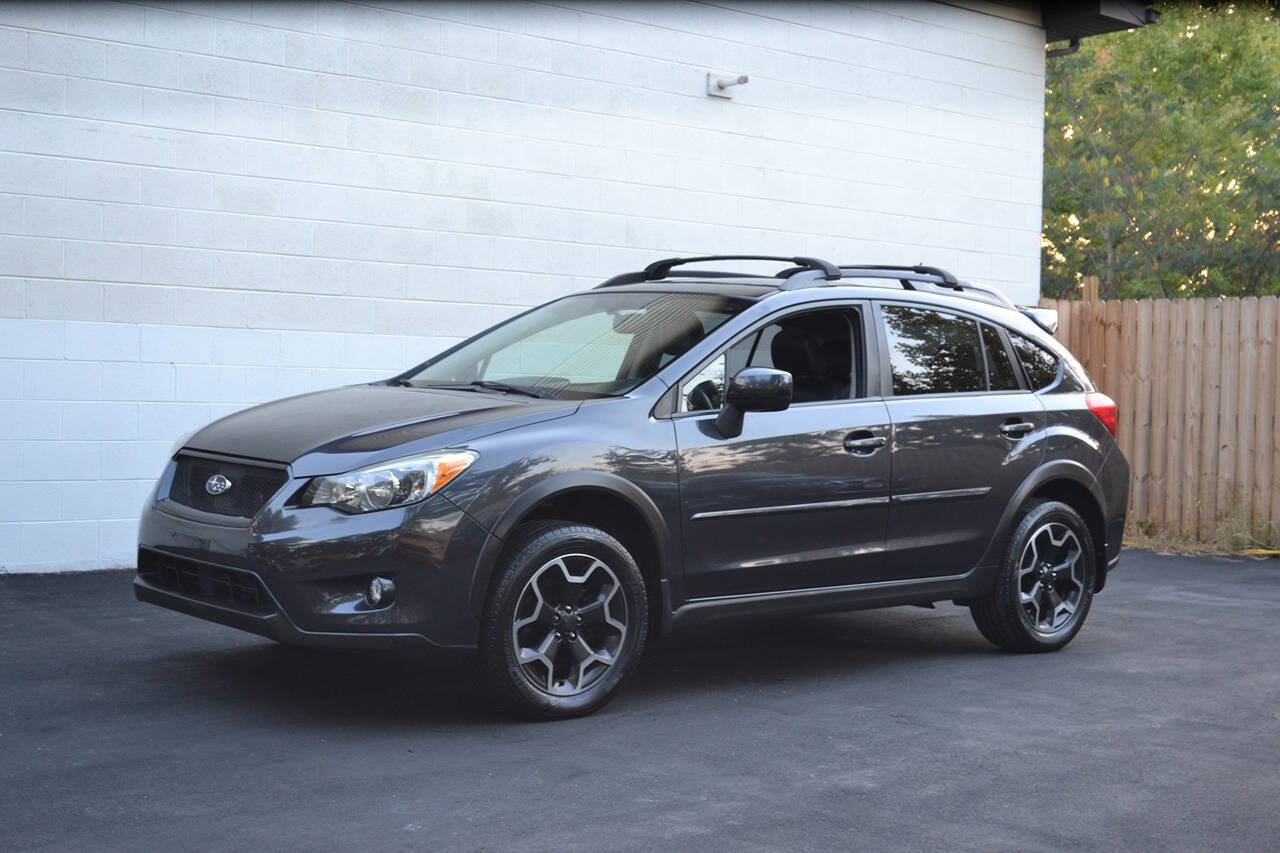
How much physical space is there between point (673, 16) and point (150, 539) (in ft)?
23.9

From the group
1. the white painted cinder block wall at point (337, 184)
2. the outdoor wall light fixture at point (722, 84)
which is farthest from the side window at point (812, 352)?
the outdoor wall light fixture at point (722, 84)

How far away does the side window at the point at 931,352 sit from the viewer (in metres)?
7.09

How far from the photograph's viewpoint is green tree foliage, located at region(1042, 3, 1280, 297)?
2914cm

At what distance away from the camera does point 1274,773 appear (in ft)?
17.6

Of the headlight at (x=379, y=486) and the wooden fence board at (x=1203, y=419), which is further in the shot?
the wooden fence board at (x=1203, y=419)

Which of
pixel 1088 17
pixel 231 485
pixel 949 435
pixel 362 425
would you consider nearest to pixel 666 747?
pixel 362 425

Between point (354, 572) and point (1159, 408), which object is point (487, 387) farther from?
point (1159, 408)

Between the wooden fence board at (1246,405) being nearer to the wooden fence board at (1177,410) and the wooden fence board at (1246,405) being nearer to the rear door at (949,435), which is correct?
the wooden fence board at (1177,410)

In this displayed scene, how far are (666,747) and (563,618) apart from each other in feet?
2.08

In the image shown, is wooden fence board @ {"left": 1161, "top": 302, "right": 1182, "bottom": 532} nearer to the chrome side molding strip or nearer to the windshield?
the chrome side molding strip

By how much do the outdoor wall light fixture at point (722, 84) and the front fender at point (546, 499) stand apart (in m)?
6.93

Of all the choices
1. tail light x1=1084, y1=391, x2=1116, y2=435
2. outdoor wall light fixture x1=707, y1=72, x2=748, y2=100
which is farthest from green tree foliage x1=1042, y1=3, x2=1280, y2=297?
tail light x1=1084, y1=391, x2=1116, y2=435

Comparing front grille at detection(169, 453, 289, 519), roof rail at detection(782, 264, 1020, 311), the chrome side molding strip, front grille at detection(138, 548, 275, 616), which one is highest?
roof rail at detection(782, 264, 1020, 311)

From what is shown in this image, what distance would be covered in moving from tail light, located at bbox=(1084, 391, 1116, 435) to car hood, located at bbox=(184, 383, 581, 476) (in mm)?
3103
